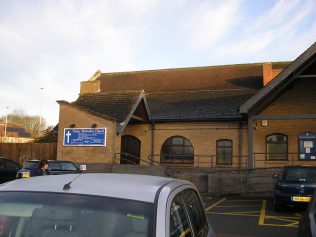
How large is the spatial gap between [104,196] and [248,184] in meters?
Result: 18.2

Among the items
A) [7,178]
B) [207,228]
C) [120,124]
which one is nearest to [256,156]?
[120,124]

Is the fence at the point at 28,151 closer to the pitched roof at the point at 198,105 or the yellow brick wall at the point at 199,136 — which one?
the yellow brick wall at the point at 199,136

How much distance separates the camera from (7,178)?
19141 millimetres

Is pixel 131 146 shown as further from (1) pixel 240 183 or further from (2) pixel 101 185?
(2) pixel 101 185

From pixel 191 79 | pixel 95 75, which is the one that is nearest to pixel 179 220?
pixel 191 79

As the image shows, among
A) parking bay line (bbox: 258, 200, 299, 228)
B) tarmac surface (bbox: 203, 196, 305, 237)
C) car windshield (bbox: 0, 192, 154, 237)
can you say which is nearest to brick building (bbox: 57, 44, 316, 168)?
tarmac surface (bbox: 203, 196, 305, 237)

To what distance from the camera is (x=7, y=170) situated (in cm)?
1920

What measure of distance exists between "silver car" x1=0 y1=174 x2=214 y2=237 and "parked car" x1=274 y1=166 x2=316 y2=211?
1109cm

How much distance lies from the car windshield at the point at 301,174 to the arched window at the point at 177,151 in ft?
41.4

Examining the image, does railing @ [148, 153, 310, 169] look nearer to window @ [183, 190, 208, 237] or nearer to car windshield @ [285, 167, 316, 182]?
car windshield @ [285, 167, 316, 182]

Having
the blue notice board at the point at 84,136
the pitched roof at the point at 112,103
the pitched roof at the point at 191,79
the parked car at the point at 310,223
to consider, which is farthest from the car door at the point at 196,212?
the pitched roof at the point at 191,79

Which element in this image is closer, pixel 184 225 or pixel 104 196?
pixel 104 196

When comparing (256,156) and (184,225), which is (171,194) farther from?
(256,156)

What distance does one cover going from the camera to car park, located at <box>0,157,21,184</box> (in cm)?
1892
